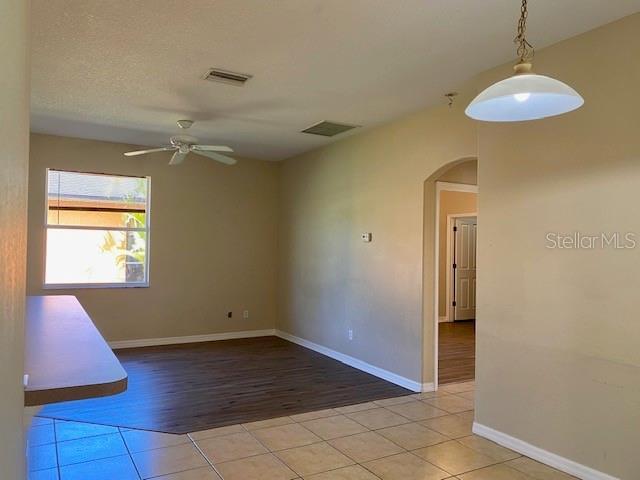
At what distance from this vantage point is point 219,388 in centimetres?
A: 456

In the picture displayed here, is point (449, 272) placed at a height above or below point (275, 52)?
below

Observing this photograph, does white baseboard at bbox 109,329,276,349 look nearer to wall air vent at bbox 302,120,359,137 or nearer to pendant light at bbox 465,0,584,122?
wall air vent at bbox 302,120,359,137

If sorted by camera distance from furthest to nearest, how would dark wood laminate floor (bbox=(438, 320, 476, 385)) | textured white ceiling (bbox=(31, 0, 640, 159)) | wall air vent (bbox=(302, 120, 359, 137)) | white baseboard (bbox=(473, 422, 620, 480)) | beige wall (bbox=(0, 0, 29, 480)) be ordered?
dark wood laminate floor (bbox=(438, 320, 476, 385)) → wall air vent (bbox=(302, 120, 359, 137)) → white baseboard (bbox=(473, 422, 620, 480)) → textured white ceiling (bbox=(31, 0, 640, 159)) → beige wall (bbox=(0, 0, 29, 480))

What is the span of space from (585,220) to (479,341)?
117 cm

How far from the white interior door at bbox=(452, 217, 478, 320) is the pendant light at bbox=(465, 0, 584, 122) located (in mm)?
7282

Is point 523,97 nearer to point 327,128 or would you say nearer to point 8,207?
point 8,207

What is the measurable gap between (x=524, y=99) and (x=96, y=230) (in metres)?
5.74

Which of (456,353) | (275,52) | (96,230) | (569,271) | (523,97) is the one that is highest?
(275,52)

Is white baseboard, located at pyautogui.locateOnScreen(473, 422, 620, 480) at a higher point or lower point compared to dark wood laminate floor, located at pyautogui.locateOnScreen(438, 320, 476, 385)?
higher

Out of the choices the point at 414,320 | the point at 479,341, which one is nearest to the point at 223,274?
the point at 414,320

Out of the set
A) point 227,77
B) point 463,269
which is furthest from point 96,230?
point 463,269

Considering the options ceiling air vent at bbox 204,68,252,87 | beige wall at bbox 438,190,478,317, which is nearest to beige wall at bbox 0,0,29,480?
ceiling air vent at bbox 204,68,252,87

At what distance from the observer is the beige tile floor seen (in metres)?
2.85

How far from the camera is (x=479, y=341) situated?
3.51m
